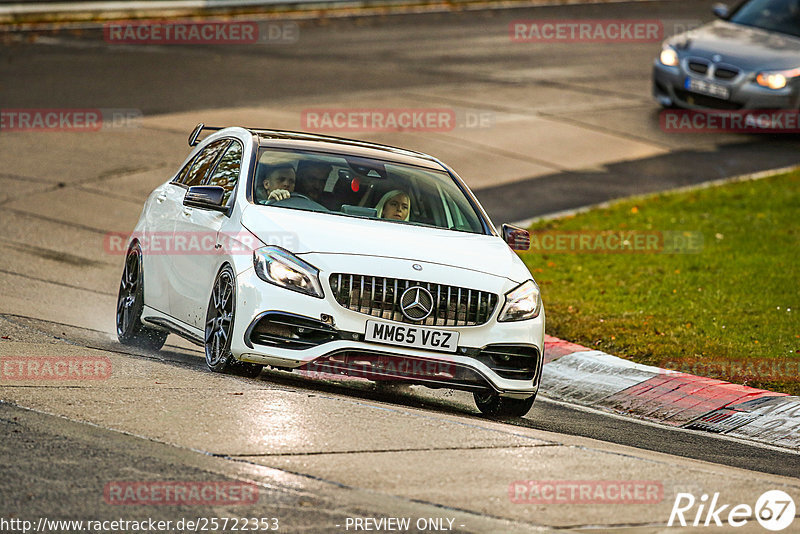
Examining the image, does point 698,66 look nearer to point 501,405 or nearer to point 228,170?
point 228,170

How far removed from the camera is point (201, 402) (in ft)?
23.7

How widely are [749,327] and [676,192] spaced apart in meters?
6.35

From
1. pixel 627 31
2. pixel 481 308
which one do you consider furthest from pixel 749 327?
pixel 627 31

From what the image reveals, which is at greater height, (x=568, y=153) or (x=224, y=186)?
(x=224, y=186)

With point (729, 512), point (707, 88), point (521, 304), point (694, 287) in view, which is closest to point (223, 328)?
point (521, 304)

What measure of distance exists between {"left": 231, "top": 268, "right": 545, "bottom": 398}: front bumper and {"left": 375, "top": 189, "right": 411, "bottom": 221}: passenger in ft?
4.09

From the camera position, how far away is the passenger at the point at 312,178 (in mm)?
8945

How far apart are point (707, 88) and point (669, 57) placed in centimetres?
88

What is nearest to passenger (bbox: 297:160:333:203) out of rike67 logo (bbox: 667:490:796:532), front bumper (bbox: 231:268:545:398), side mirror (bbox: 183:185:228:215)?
side mirror (bbox: 183:185:228:215)

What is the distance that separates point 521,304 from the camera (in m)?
8.26

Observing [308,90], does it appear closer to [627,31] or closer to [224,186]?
[627,31]

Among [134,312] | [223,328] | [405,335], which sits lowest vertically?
[134,312]

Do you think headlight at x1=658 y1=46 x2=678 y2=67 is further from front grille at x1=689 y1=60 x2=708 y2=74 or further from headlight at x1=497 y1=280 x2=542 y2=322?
headlight at x1=497 y1=280 x2=542 y2=322

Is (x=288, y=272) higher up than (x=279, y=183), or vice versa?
(x=279, y=183)
